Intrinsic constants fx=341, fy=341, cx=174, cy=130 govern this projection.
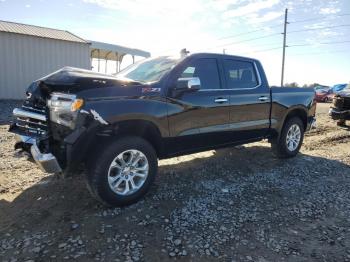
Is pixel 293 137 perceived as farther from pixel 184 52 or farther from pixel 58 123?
pixel 58 123

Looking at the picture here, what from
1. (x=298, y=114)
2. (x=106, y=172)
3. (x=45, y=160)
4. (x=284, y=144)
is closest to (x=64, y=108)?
(x=45, y=160)

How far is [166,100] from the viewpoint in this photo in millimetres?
4477

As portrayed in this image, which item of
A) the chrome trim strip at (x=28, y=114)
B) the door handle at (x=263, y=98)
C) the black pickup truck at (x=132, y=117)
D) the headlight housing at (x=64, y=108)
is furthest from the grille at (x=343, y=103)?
the chrome trim strip at (x=28, y=114)

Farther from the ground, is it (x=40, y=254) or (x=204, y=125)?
(x=204, y=125)

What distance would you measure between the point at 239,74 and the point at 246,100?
459mm

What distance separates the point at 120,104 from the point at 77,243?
5.22 ft

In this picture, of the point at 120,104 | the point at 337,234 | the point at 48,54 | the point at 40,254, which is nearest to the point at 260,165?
the point at 337,234

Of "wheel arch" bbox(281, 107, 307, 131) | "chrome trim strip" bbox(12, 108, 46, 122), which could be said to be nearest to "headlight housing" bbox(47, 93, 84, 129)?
"chrome trim strip" bbox(12, 108, 46, 122)

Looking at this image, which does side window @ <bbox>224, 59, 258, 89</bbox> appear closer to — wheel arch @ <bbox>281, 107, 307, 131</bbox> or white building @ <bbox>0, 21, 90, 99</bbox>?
wheel arch @ <bbox>281, 107, 307, 131</bbox>

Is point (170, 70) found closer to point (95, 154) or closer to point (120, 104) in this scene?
point (120, 104)

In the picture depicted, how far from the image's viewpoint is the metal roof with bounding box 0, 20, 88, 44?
1634cm

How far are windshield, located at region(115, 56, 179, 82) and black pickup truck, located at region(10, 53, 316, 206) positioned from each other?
2 centimetres

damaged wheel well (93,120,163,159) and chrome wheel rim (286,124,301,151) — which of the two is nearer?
damaged wheel well (93,120,163,159)

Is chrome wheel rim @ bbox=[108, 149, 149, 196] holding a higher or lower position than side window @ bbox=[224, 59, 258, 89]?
lower
